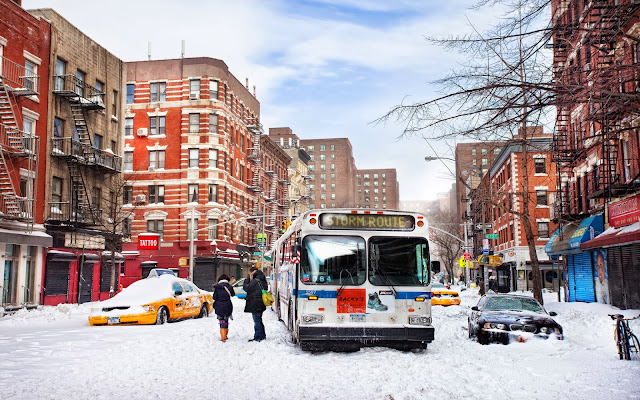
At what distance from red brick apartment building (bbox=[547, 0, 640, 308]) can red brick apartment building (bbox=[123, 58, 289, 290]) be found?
3066 centimetres

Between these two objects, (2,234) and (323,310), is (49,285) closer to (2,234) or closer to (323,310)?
(2,234)

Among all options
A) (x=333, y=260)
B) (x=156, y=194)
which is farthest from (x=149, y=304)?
(x=156, y=194)

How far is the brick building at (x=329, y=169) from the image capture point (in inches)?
6048

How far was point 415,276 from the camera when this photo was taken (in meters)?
13.3

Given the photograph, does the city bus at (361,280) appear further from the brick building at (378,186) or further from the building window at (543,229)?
the brick building at (378,186)

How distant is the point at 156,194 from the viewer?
2237 inches

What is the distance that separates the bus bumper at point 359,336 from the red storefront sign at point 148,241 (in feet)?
134

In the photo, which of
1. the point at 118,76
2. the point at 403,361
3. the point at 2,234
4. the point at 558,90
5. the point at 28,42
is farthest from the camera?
the point at 118,76

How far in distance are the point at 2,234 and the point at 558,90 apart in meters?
25.3

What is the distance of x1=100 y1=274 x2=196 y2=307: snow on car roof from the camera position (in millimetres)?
19922

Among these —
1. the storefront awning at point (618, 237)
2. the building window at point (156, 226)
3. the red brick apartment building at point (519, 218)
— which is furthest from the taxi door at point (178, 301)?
the building window at point (156, 226)

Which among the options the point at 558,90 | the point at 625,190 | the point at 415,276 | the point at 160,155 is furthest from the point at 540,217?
the point at 558,90

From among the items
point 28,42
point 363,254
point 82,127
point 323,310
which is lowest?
point 323,310

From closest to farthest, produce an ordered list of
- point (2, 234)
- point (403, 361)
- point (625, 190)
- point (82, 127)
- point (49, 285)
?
point (403, 361), point (625, 190), point (2, 234), point (49, 285), point (82, 127)
